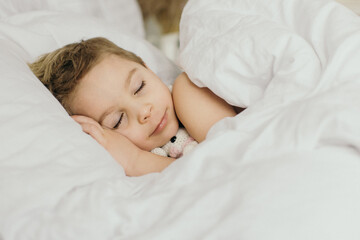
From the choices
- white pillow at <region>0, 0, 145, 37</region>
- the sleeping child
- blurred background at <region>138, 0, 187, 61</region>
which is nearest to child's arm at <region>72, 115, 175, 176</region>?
the sleeping child

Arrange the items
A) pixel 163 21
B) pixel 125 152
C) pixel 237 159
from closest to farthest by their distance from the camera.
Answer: pixel 237 159
pixel 125 152
pixel 163 21

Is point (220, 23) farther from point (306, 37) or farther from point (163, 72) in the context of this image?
point (163, 72)

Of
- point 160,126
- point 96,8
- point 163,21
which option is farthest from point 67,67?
point 163,21

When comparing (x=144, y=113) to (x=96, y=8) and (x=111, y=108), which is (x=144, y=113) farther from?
(x=96, y=8)

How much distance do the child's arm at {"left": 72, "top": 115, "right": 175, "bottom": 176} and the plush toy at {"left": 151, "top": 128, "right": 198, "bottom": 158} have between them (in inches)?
2.8

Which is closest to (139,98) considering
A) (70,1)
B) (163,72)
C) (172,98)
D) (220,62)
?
(172,98)

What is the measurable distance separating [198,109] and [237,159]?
358 millimetres

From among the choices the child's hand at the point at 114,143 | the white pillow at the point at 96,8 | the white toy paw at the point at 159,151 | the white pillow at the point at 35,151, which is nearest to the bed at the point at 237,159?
the white pillow at the point at 35,151

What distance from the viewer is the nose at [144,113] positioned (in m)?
0.90

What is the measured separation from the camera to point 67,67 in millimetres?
959

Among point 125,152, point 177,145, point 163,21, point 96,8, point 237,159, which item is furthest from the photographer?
point 163,21

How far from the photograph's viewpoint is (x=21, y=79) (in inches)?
30.7

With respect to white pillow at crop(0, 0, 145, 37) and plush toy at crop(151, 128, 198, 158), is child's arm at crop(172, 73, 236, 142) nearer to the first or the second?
plush toy at crop(151, 128, 198, 158)

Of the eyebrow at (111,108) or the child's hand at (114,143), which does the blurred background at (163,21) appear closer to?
the eyebrow at (111,108)
